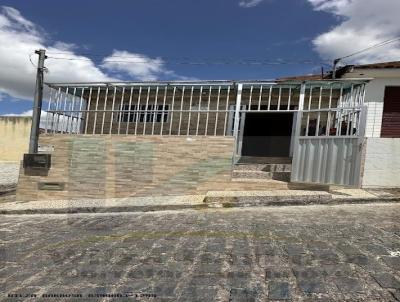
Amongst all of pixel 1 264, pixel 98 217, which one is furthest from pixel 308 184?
pixel 1 264

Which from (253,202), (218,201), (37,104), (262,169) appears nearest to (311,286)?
(253,202)

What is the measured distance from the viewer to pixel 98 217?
826cm

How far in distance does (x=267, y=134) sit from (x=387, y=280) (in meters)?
11.1

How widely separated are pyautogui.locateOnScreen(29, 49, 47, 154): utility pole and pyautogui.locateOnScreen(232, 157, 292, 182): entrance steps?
585cm

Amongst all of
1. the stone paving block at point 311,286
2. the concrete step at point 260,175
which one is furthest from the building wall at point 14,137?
the stone paving block at point 311,286

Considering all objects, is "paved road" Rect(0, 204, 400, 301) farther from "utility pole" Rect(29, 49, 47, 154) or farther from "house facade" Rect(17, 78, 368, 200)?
"utility pole" Rect(29, 49, 47, 154)

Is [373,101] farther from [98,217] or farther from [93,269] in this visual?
[93,269]

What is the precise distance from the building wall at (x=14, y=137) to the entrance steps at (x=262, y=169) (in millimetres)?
16913

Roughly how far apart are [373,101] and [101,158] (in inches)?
362

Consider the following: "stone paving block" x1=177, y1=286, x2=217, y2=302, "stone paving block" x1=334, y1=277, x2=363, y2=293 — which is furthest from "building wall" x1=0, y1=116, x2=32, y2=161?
"stone paving block" x1=334, y1=277, x2=363, y2=293

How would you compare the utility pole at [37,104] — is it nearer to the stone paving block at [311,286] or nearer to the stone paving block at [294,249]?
the stone paving block at [294,249]

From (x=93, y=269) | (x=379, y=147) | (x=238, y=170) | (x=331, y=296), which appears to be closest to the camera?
(x=331, y=296)

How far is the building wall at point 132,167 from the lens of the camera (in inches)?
408

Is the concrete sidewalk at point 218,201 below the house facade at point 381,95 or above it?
below
